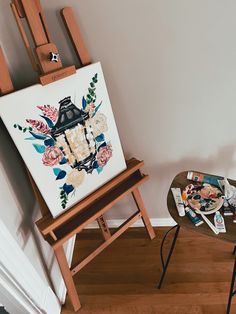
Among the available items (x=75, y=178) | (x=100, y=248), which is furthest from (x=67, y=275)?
(x=75, y=178)

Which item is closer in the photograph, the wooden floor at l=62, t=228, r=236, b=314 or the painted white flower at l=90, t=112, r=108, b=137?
the painted white flower at l=90, t=112, r=108, b=137

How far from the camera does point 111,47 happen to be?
40.6 inches

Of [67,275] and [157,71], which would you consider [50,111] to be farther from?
[67,275]

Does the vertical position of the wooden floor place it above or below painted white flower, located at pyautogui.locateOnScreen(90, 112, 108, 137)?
below

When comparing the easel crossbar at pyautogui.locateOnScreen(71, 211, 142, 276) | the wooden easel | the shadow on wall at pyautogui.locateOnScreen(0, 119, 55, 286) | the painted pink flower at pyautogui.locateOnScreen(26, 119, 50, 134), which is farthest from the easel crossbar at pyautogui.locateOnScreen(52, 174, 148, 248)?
the painted pink flower at pyautogui.locateOnScreen(26, 119, 50, 134)

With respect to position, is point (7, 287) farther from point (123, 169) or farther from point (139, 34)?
point (139, 34)

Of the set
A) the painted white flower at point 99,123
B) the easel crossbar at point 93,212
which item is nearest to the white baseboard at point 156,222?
the easel crossbar at point 93,212

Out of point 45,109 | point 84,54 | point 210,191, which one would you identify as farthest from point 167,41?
point 210,191

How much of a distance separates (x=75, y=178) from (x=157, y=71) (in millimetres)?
554

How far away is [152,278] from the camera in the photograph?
1.42 meters

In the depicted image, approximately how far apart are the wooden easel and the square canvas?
0.04 meters

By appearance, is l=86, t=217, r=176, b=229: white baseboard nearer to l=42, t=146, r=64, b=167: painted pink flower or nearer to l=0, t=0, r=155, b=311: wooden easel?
l=0, t=0, r=155, b=311: wooden easel

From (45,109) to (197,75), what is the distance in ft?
2.03

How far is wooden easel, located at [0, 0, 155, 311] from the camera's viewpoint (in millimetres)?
849
